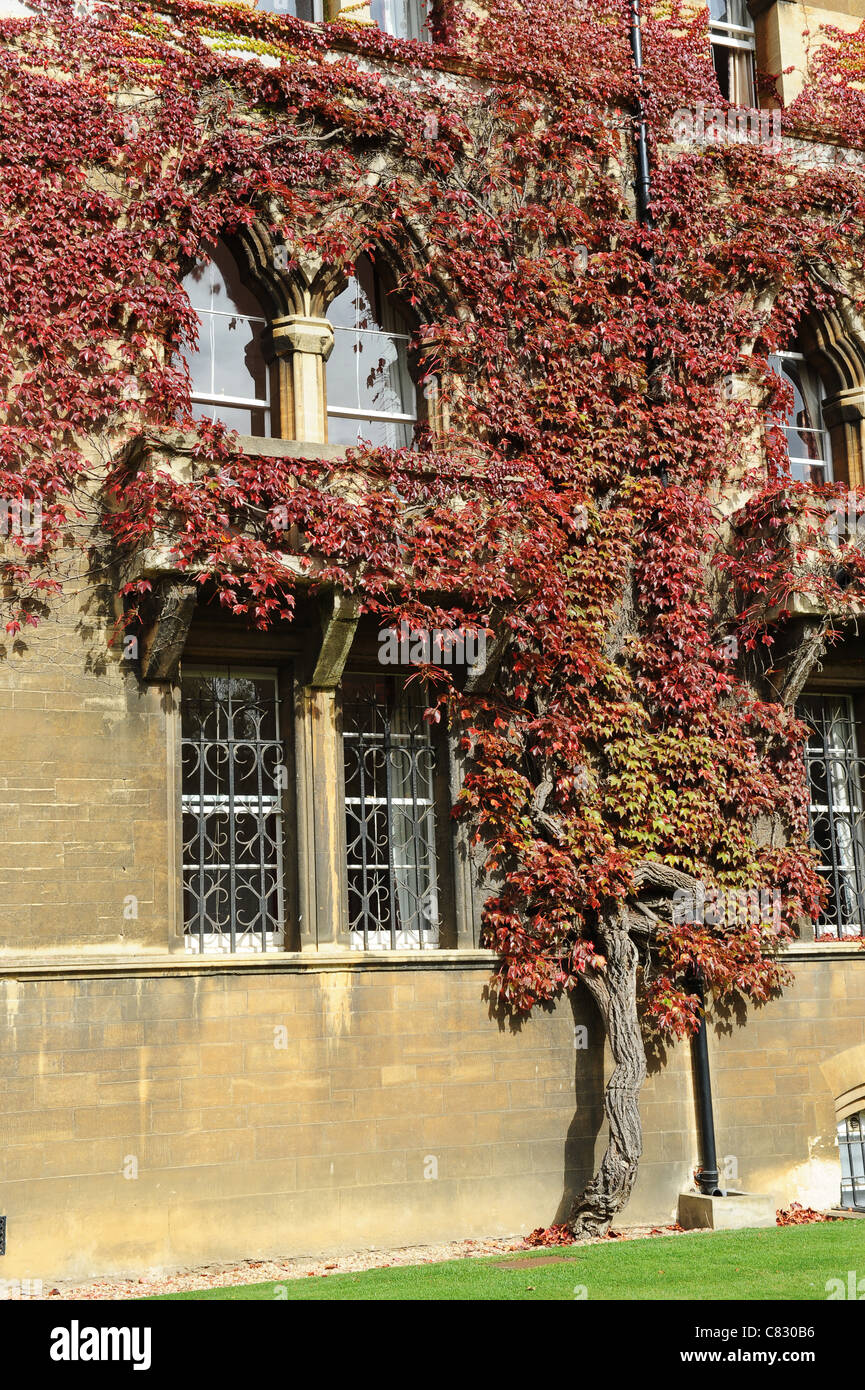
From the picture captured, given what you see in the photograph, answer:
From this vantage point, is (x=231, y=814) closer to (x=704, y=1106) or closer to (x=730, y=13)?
(x=704, y=1106)

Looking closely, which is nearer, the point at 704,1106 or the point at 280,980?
the point at 280,980

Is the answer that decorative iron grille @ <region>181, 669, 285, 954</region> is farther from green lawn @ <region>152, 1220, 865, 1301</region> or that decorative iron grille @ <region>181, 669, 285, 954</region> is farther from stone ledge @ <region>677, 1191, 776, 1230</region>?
stone ledge @ <region>677, 1191, 776, 1230</region>

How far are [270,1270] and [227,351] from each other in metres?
7.13

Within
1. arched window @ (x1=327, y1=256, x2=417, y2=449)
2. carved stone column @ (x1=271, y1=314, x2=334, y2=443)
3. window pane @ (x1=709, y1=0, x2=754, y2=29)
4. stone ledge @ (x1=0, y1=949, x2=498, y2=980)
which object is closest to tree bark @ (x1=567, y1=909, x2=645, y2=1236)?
stone ledge @ (x1=0, y1=949, x2=498, y2=980)

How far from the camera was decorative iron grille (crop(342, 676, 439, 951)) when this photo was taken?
37.2ft

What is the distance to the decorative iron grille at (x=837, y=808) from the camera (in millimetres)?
13117

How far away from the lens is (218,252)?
39.0 ft

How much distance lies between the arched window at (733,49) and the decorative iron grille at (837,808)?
635 cm

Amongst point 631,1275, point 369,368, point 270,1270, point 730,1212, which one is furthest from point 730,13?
point 270,1270

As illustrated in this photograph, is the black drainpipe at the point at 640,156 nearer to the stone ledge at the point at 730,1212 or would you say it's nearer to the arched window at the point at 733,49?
the arched window at the point at 733,49

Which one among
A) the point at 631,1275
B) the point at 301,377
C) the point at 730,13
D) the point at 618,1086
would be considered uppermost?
the point at 730,13

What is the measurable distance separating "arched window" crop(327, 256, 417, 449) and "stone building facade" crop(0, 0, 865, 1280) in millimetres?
28

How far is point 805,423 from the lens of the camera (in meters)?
14.2

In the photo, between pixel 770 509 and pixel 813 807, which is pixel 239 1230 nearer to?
pixel 813 807
